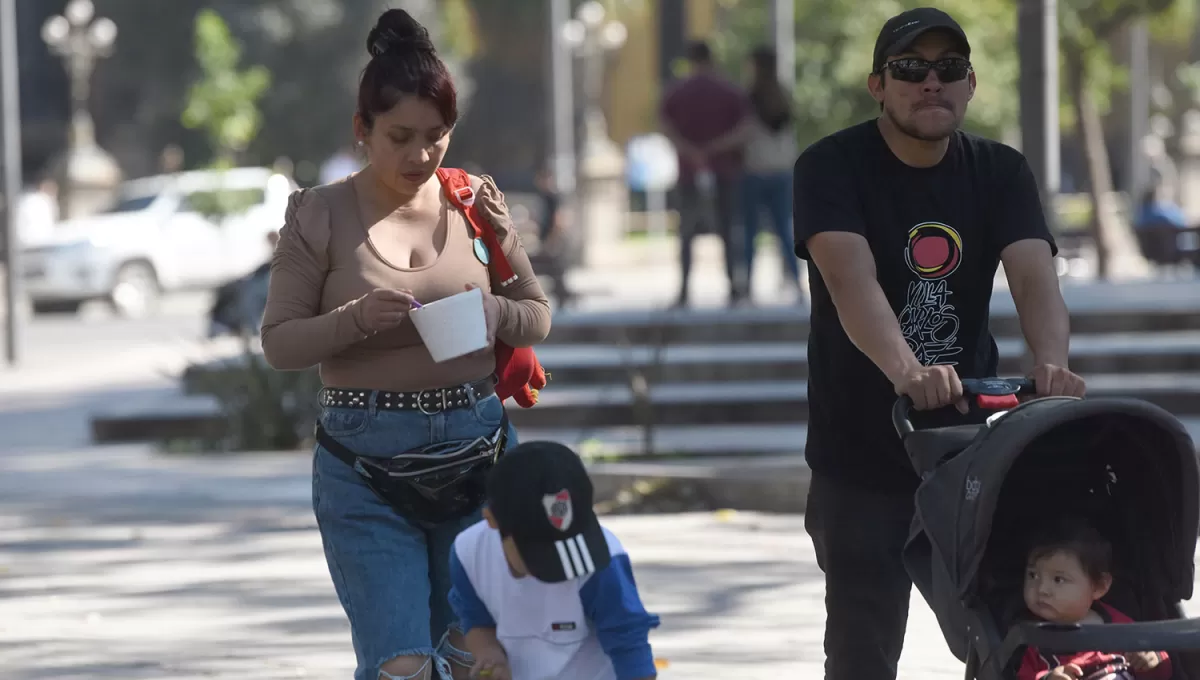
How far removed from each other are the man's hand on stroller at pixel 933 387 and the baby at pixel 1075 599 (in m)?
0.33

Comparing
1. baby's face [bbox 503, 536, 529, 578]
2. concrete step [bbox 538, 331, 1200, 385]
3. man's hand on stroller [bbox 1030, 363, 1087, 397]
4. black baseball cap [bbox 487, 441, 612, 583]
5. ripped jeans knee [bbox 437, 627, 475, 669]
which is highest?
man's hand on stroller [bbox 1030, 363, 1087, 397]

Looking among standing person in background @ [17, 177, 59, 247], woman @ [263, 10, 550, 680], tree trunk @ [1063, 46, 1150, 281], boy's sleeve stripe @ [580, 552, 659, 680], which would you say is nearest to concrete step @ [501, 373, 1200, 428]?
woman @ [263, 10, 550, 680]

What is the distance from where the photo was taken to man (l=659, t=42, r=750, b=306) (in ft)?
50.7

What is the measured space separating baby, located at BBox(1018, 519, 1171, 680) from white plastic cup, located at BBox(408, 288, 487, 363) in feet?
3.88

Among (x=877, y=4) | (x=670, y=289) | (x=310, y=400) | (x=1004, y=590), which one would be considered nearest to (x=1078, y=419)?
(x=1004, y=590)

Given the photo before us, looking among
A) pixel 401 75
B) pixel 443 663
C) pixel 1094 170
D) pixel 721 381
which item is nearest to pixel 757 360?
pixel 721 381

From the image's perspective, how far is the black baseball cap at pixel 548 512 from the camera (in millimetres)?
3402

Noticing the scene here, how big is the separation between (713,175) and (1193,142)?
27366 millimetres

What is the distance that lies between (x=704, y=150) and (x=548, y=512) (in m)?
12.3

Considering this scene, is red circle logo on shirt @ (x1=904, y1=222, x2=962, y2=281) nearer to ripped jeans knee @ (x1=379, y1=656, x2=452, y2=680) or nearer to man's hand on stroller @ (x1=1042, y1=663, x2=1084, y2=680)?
man's hand on stroller @ (x1=1042, y1=663, x2=1084, y2=680)

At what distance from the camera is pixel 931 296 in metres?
4.26

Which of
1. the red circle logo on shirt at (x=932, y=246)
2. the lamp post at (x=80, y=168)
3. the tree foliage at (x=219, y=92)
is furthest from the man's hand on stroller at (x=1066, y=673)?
the tree foliage at (x=219, y=92)

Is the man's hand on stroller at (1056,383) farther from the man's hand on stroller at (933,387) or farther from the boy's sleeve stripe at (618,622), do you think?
the boy's sleeve stripe at (618,622)

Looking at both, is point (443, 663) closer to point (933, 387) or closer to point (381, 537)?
point (381, 537)
